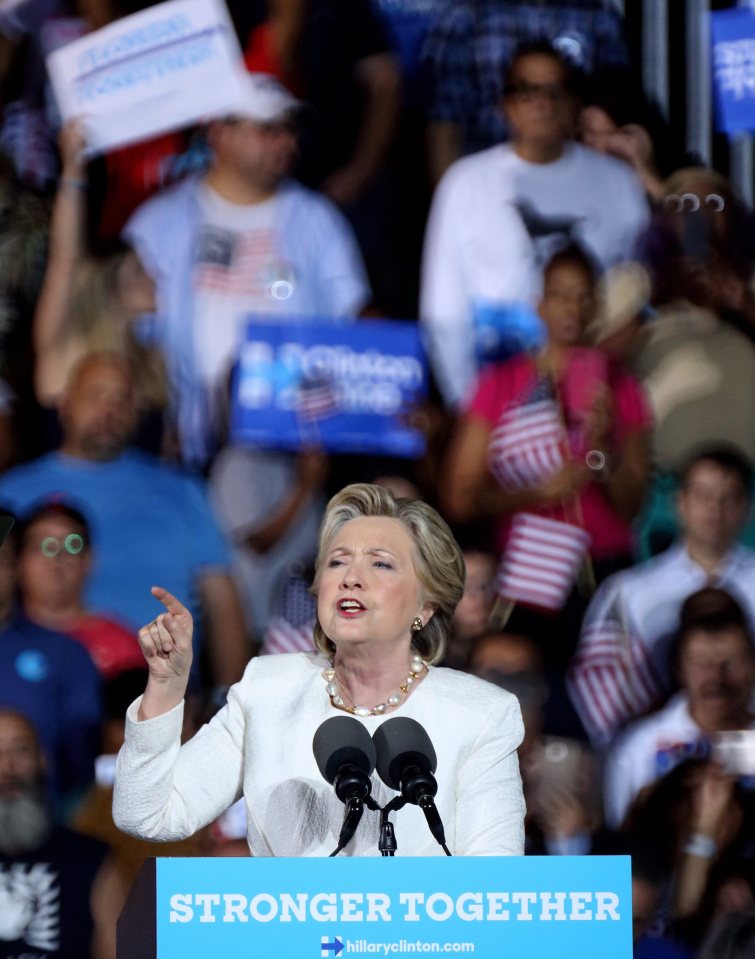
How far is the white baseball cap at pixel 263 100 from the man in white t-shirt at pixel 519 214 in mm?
491

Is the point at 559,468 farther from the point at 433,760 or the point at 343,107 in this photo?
the point at 433,760

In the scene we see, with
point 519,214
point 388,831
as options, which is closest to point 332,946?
point 388,831

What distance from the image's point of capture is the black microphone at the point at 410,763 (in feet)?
5.91

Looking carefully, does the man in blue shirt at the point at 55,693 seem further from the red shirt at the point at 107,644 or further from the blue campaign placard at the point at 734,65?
the blue campaign placard at the point at 734,65

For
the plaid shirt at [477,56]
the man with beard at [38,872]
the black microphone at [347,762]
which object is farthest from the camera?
the plaid shirt at [477,56]

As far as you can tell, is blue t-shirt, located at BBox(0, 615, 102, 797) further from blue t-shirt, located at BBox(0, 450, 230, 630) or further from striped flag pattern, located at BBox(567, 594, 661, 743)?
striped flag pattern, located at BBox(567, 594, 661, 743)

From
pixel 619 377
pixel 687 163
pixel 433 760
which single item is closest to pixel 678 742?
pixel 619 377

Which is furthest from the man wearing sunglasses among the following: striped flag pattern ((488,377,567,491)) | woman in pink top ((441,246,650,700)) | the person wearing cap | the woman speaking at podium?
the woman speaking at podium

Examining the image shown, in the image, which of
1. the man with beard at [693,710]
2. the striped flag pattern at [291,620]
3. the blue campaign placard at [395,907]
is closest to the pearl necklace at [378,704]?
the blue campaign placard at [395,907]

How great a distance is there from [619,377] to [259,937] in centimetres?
309

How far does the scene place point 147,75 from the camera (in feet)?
14.7

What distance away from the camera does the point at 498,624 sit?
4.27 meters

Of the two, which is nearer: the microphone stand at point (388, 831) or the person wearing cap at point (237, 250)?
the microphone stand at point (388, 831)

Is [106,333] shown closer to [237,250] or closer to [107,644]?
[237,250]
